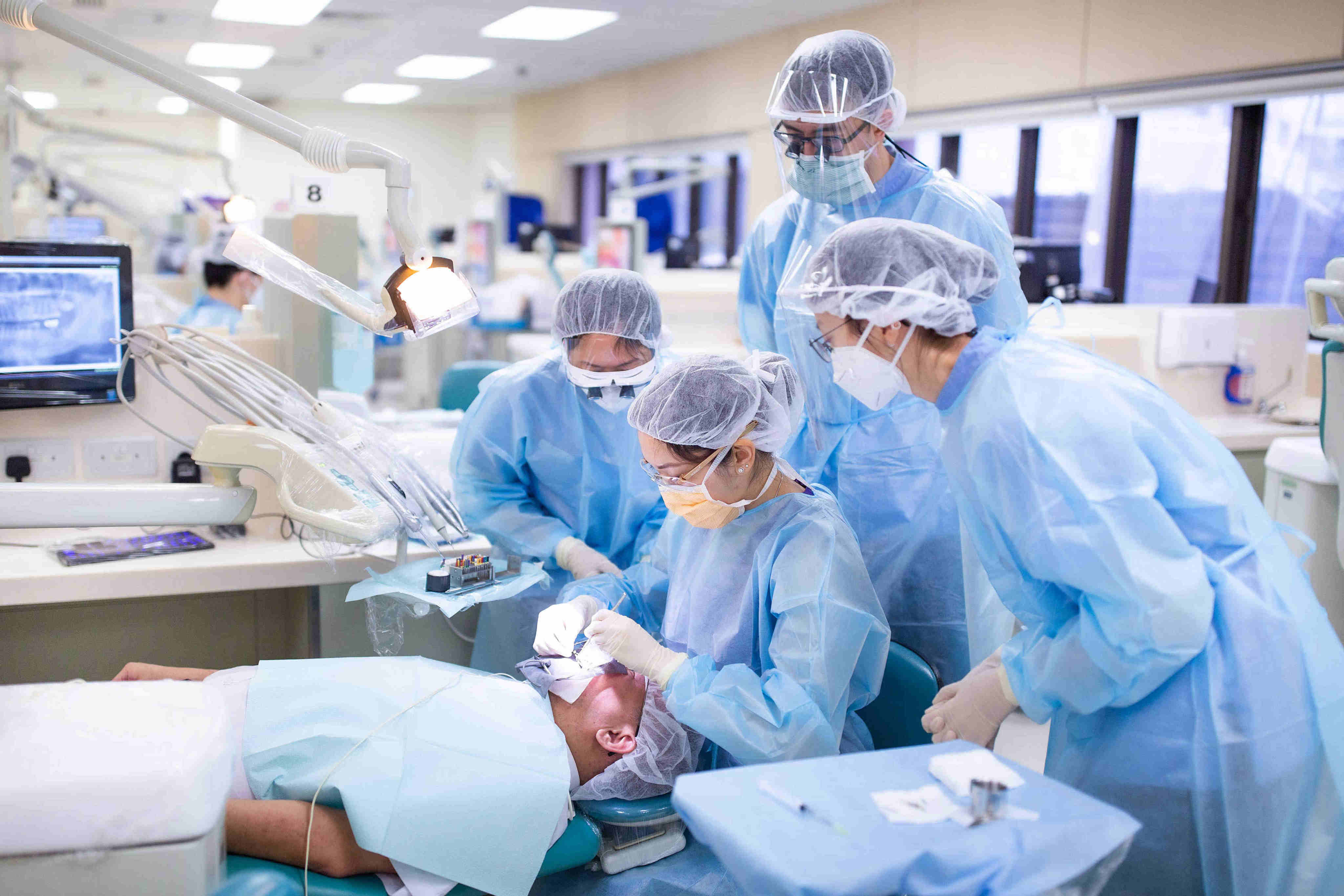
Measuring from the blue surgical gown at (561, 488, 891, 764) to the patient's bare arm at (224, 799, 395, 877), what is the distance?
0.47 metres

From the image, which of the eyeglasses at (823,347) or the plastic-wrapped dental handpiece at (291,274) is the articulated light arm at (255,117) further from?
the eyeglasses at (823,347)

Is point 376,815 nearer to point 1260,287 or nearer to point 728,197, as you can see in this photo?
point 1260,287

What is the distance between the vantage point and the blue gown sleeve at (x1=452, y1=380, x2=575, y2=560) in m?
2.14

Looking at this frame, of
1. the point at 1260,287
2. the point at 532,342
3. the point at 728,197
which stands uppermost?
the point at 728,197

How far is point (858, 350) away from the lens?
1435mm

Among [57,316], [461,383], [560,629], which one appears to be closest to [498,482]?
[560,629]

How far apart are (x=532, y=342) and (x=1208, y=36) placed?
3330 millimetres

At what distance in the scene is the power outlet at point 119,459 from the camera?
2373 mm

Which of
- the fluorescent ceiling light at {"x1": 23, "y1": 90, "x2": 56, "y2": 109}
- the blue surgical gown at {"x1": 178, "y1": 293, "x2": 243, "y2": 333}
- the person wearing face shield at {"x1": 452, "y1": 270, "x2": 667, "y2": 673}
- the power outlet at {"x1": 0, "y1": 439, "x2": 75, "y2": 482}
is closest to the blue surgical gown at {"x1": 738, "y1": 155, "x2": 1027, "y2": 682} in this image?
the person wearing face shield at {"x1": 452, "y1": 270, "x2": 667, "y2": 673}

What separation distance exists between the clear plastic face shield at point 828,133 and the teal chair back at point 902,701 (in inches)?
32.9

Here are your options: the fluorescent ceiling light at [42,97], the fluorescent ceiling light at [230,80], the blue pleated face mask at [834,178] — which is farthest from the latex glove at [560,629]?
the fluorescent ceiling light at [42,97]

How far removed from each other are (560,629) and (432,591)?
25 centimetres

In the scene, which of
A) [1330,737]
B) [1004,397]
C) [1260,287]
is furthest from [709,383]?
[1260,287]

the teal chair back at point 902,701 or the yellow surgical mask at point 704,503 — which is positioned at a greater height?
the yellow surgical mask at point 704,503
